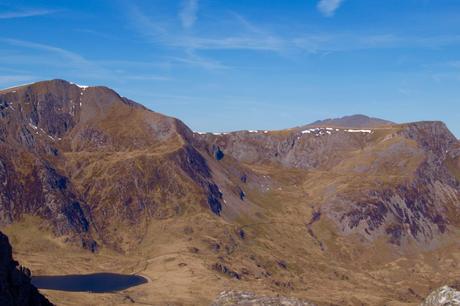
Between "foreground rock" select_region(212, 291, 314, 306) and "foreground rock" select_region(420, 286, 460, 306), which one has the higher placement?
"foreground rock" select_region(420, 286, 460, 306)

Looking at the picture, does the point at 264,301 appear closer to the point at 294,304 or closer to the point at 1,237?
the point at 294,304

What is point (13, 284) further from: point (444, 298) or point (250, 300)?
point (444, 298)

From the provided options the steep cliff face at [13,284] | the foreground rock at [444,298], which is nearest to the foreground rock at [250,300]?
the foreground rock at [444,298]

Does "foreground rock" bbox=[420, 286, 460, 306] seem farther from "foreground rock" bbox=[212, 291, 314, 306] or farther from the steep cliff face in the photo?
the steep cliff face

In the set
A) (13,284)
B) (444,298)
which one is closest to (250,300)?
(444,298)

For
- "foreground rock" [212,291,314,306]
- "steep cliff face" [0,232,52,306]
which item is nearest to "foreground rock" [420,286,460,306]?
"foreground rock" [212,291,314,306]

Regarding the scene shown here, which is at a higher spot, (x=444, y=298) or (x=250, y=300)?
(x=444, y=298)

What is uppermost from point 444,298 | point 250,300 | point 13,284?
point 444,298
